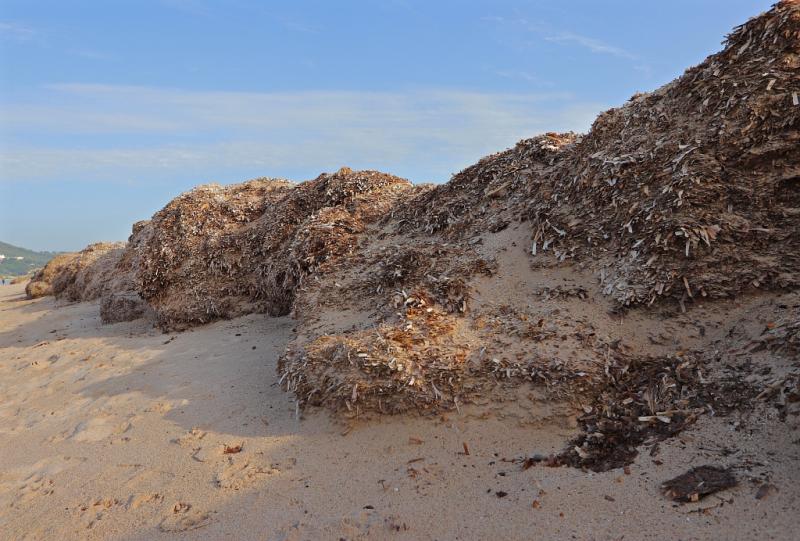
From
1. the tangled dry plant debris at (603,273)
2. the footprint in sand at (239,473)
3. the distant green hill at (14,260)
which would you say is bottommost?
the footprint in sand at (239,473)

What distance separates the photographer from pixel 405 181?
10320 mm

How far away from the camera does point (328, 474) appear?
4.16m

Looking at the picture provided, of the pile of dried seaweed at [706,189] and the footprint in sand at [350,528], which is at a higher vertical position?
the pile of dried seaweed at [706,189]

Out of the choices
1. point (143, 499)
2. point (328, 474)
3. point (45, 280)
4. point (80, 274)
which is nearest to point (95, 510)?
point (143, 499)

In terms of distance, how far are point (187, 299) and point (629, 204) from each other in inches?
299

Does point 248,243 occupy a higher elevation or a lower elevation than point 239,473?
higher

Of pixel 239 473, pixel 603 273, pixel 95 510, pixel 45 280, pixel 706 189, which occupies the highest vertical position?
pixel 706 189

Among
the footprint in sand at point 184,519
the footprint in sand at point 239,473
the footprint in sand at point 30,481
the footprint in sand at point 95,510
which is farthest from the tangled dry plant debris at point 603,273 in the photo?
the footprint in sand at point 30,481

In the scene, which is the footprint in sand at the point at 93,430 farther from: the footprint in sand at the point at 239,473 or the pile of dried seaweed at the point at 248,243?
the pile of dried seaweed at the point at 248,243

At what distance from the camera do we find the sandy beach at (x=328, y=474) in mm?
3199

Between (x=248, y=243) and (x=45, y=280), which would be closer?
(x=248, y=243)

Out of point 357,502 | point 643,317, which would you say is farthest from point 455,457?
point 643,317

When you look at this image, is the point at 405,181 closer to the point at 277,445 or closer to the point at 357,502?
the point at 277,445

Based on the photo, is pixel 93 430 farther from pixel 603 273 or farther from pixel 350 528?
pixel 603 273
